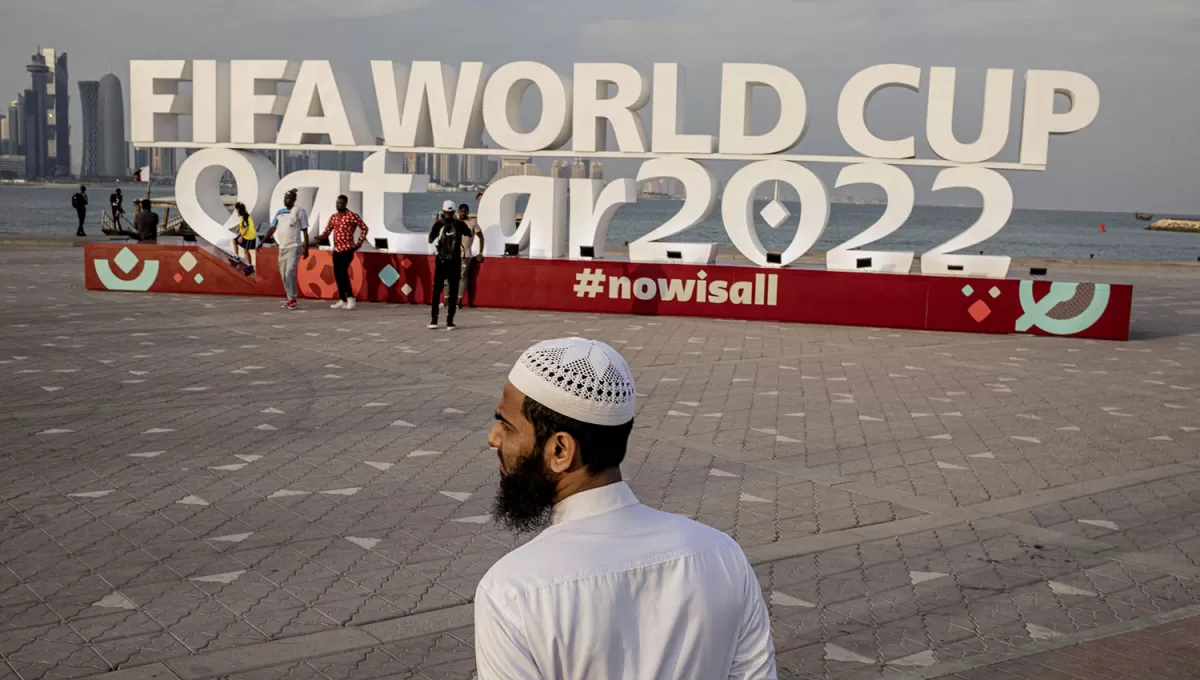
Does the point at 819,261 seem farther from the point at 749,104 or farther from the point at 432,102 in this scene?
the point at 432,102

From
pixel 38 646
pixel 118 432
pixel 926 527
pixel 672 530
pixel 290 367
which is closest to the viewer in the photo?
pixel 672 530

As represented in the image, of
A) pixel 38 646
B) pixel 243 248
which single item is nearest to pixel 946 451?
pixel 38 646

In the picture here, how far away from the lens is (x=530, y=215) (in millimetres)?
20844

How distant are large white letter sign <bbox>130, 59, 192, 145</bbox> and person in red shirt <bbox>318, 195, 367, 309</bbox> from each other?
527 cm

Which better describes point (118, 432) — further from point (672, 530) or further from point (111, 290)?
point (111, 290)

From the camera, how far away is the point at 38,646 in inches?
210

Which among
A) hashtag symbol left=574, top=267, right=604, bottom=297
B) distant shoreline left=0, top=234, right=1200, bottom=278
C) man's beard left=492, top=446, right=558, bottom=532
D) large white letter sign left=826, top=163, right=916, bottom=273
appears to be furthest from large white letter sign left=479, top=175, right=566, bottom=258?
man's beard left=492, top=446, right=558, bottom=532

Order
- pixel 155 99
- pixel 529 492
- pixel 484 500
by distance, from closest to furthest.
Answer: pixel 529 492 → pixel 484 500 → pixel 155 99

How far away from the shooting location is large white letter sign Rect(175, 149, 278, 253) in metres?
21.8

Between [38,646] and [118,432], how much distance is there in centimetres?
470

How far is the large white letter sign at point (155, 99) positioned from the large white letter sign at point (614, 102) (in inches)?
297

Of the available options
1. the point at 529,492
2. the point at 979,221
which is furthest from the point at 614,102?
the point at 529,492

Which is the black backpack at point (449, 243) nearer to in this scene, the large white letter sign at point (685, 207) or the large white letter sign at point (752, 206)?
the large white letter sign at point (685, 207)

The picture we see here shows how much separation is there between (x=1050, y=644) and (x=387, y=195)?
17.3 m
